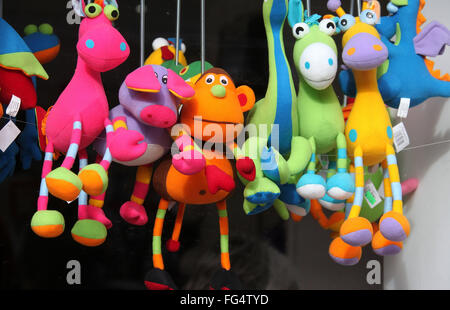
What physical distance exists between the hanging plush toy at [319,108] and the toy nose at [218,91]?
0.57 feet

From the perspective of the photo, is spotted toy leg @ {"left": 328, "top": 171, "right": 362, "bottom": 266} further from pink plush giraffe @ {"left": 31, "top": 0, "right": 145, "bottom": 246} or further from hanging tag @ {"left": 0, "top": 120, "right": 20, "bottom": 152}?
hanging tag @ {"left": 0, "top": 120, "right": 20, "bottom": 152}

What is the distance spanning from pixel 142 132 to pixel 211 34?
61 cm

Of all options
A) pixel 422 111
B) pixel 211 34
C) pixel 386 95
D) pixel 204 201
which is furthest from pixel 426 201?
pixel 211 34

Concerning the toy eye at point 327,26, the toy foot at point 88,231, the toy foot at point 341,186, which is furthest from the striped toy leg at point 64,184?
the toy eye at point 327,26

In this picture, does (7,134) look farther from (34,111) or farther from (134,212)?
(134,212)

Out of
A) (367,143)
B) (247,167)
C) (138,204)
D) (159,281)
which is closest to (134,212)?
(138,204)

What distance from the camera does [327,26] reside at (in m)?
1.27

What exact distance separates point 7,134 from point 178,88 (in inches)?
12.8

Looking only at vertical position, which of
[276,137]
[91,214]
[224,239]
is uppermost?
[276,137]

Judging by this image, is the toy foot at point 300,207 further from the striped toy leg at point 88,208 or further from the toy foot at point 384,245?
the striped toy leg at point 88,208

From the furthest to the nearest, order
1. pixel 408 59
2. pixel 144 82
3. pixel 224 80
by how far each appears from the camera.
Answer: pixel 408 59
pixel 224 80
pixel 144 82

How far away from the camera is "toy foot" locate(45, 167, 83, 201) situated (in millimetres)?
1003

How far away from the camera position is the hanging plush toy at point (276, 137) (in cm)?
119
